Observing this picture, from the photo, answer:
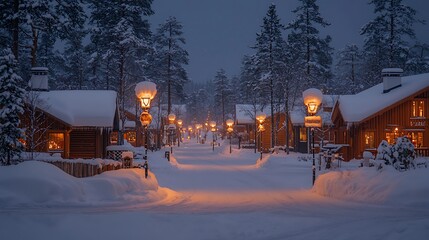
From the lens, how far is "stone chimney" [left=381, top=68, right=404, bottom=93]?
3669 cm

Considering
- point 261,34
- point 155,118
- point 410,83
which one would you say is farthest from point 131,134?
point 410,83

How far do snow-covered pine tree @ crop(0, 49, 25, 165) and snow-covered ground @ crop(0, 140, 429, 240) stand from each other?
185 inches

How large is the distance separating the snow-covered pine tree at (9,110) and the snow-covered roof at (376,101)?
24437 mm

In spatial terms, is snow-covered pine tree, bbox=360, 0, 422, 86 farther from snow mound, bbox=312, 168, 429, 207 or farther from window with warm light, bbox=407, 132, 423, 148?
snow mound, bbox=312, 168, 429, 207

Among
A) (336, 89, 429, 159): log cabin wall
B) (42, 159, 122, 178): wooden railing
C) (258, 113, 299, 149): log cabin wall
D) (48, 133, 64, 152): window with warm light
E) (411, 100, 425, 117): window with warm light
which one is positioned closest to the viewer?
(42, 159, 122, 178): wooden railing

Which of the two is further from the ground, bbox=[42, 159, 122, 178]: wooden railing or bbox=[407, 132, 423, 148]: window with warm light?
bbox=[407, 132, 423, 148]: window with warm light

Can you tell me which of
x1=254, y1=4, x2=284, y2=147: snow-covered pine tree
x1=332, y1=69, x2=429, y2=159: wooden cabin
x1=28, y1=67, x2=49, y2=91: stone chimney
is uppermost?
x1=254, y1=4, x2=284, y2=147: snow-covered pine tree

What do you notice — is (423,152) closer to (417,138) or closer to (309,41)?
(417,138)

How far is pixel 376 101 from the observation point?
35.9m

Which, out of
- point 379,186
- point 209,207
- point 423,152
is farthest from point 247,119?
point 209,207

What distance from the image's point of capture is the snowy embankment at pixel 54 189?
546 inches

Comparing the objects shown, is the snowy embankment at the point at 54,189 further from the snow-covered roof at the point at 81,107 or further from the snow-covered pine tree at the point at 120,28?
the snow-covered pine tree at the point at 120,28

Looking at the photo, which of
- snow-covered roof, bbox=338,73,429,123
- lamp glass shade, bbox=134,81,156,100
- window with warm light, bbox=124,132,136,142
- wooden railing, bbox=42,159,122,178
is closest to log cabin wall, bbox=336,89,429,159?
snow-covered roof, bbox=338,73,429,123

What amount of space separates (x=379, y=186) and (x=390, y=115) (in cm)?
2239
